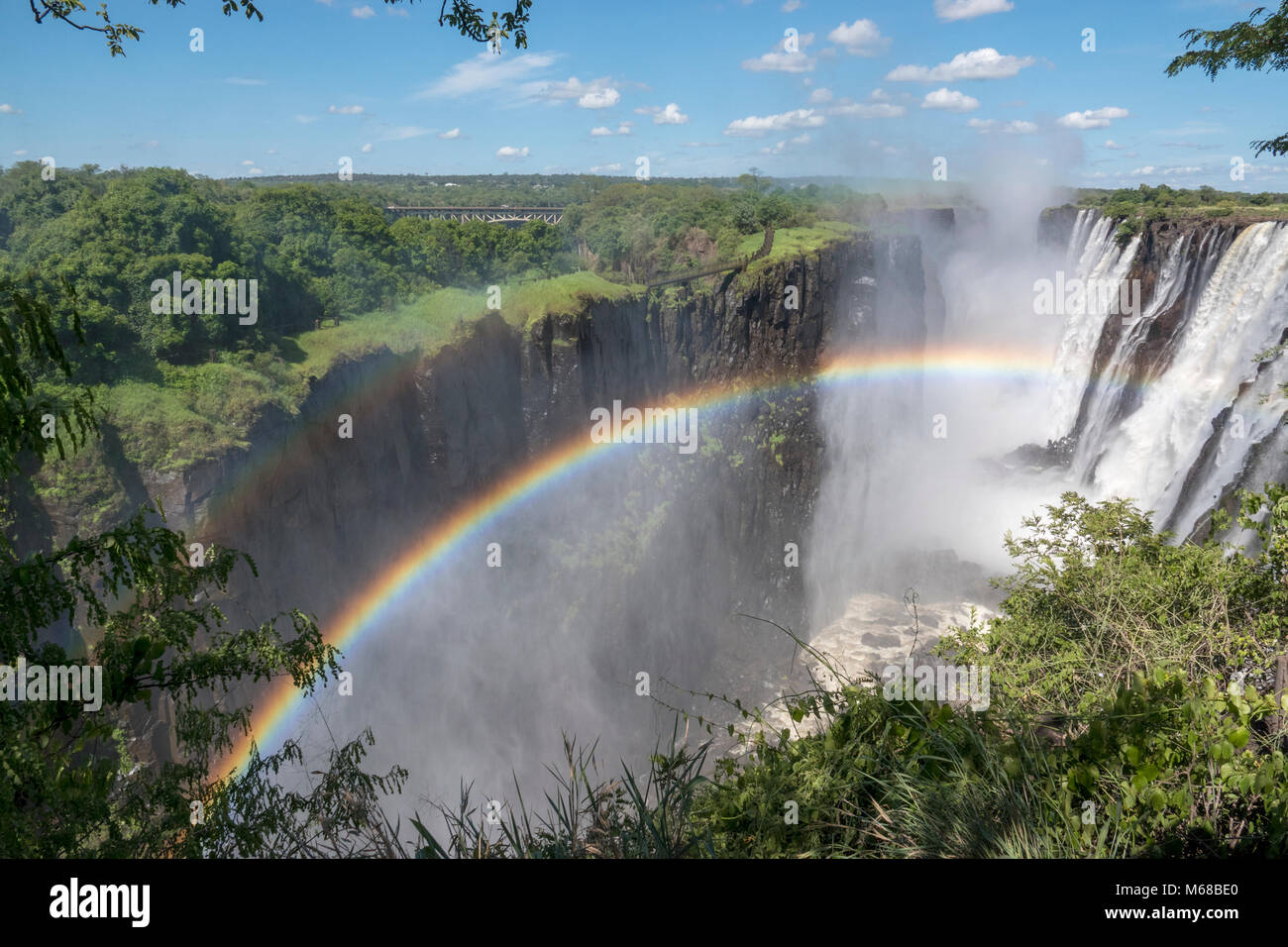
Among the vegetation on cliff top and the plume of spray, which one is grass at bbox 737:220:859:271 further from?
the vegetation on cliff top

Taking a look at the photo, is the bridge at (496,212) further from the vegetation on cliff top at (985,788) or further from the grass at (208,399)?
the vegetation on cliff top at (985,788)

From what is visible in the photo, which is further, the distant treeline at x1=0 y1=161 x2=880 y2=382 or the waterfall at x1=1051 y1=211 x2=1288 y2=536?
the waterfall at x1=1051 y1=211 x2=1288 y2=536

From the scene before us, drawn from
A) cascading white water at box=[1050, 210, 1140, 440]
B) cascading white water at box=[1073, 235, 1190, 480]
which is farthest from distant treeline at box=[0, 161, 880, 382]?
cascading white water at box=[1073, 235, 1190, 480]

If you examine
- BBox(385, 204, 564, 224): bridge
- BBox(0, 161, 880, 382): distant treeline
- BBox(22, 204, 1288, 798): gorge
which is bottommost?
BBox(22, 204, 1288, 798): gorge

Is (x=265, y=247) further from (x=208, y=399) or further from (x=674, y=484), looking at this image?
(x=674, y=484)

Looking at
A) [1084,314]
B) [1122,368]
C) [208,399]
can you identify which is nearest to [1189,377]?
[1122,368]
